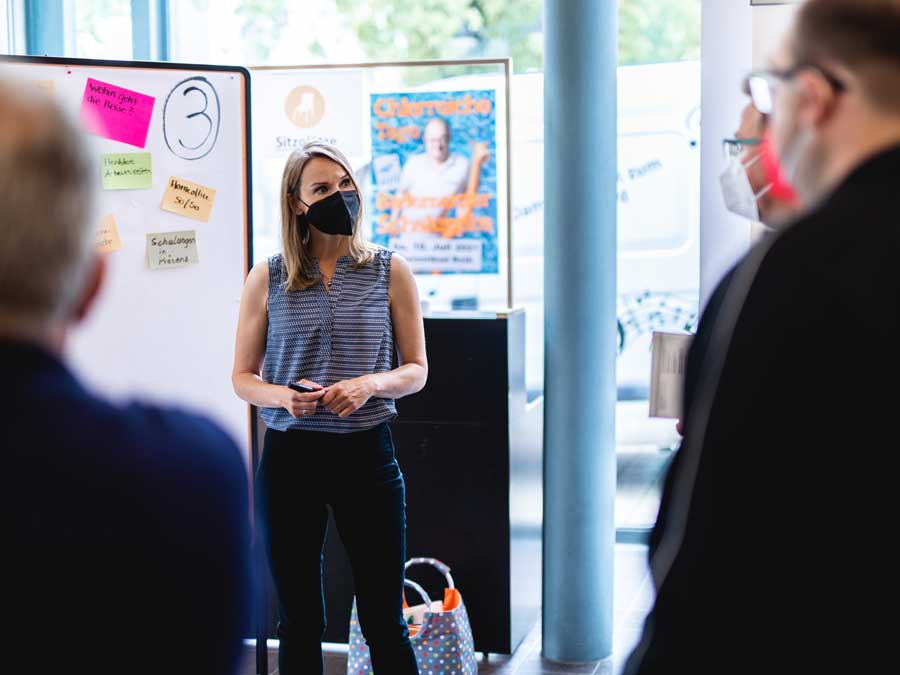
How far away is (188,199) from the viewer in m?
3.25

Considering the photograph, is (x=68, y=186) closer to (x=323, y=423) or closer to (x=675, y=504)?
(x=675, y=504)

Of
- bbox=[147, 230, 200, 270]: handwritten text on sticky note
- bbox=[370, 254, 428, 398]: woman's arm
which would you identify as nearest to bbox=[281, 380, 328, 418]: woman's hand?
bbox=[370, 254, 428, 398]: woman's arm

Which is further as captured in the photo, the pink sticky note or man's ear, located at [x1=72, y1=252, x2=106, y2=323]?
the pink sticky note

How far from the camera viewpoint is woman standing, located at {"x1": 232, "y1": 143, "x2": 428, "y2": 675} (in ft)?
8.86

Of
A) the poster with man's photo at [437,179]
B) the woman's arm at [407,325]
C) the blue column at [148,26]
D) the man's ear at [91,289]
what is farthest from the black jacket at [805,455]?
the blue column at [148,26]

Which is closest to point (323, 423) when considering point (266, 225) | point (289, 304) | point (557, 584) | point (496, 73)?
point (289, 304)

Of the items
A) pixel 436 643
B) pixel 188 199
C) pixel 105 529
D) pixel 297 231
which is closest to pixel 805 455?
pixel 105 529

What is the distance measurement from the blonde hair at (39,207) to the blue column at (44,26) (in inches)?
155

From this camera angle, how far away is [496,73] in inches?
150

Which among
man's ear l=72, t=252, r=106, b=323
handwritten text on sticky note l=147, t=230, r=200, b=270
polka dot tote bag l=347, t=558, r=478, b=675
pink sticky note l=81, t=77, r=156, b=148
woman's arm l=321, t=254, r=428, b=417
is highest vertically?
pink sticky note l=81, t=77, r=156, b=148

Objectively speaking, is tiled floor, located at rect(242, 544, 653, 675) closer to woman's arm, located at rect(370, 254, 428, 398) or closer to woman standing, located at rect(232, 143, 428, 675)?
woman standing, located at rect(232, 143, 428, 675)

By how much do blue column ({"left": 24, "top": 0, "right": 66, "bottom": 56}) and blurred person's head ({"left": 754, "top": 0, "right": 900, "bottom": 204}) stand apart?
401 cm

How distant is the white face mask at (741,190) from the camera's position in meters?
1.66

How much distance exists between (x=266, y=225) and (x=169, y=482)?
4.22 m
